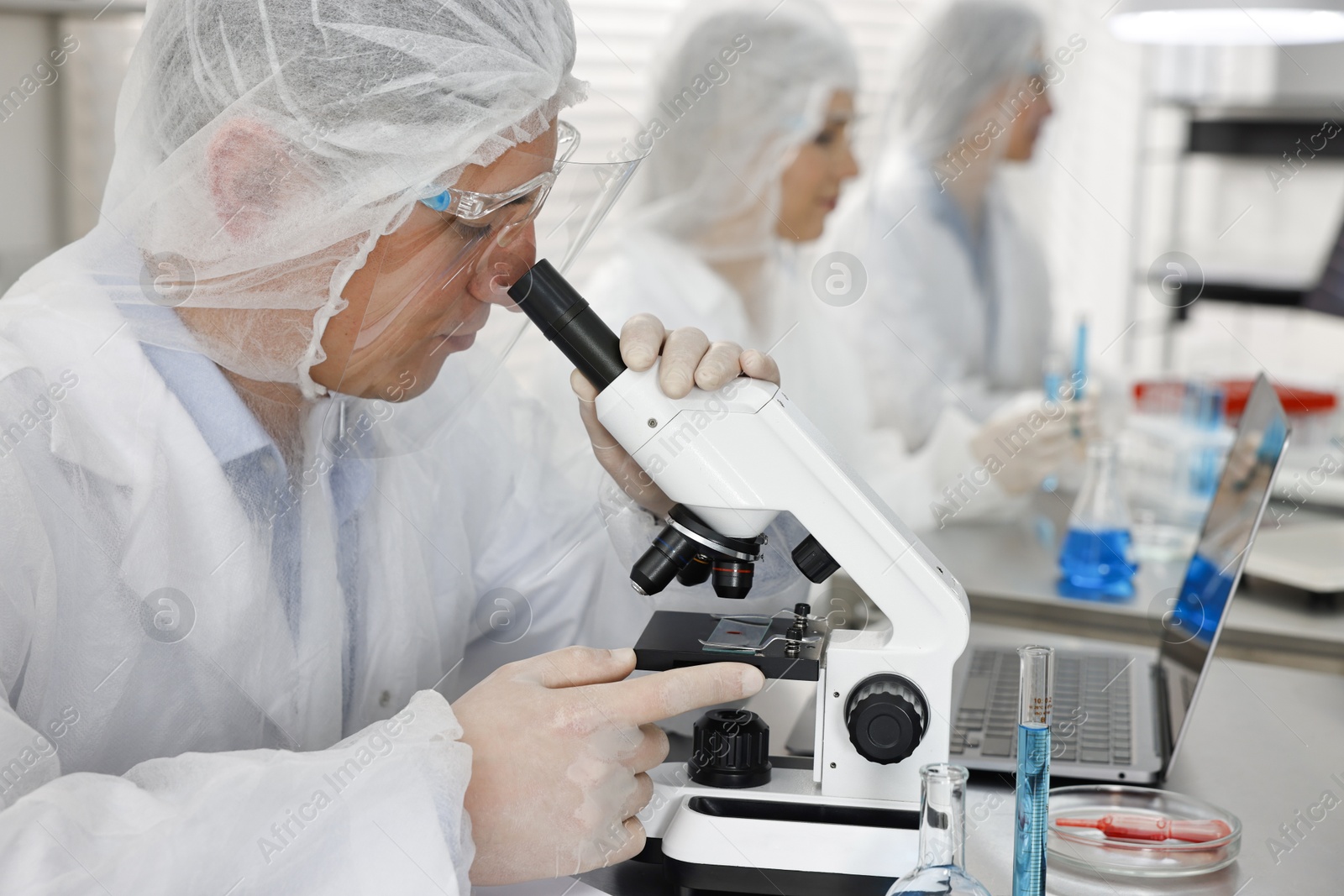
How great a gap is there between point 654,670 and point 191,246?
0.50m

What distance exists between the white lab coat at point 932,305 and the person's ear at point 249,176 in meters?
2.11

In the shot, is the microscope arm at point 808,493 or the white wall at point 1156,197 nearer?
the microscope arm at point 808,493

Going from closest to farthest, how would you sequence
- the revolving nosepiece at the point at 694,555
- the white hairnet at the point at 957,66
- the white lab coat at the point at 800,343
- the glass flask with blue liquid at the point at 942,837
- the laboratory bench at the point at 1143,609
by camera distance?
the glass flask with blue liquid at the point at 942,837, the revolving nosepiece at the point at 694,555, the laboratory bench at the point at 1143,609, the white lab coat at the point at 800,343, the white hairnet at the point at 957,66

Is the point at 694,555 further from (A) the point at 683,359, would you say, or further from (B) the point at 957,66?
(B) the point at 957,66

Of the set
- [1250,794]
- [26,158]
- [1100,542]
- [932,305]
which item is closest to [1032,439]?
[1100,542]

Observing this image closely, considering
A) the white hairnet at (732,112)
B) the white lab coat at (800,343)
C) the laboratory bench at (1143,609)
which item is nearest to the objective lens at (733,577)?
the laboratory bench at (1143,609)

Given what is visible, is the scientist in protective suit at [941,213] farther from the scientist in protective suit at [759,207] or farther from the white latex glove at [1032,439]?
the white latex glove at [1032,439]

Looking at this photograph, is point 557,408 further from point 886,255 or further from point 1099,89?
point 1099,89

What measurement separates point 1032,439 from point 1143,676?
73 cm

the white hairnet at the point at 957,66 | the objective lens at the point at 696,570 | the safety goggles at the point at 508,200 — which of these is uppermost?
the white hairnet at the point at 957,66

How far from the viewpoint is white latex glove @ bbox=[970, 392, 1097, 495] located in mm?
2041

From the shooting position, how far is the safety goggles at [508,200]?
3.03 ft

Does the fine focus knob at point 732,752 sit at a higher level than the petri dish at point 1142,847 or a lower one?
higher

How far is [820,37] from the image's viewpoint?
2346 mm
